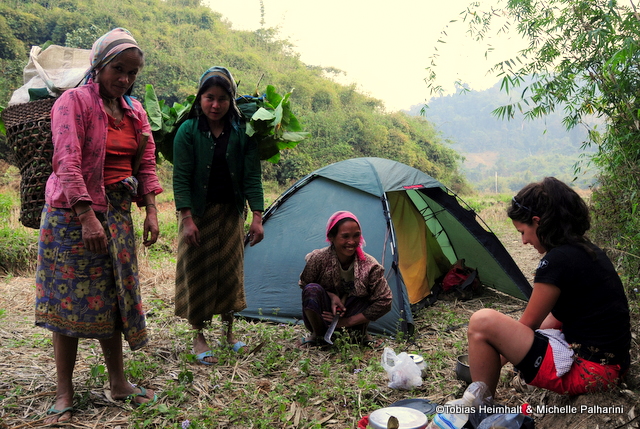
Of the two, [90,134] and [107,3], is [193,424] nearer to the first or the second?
[90,134]

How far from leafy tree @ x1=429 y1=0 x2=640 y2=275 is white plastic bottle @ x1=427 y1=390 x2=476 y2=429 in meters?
1.50

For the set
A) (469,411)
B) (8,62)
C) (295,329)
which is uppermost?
(8,62)

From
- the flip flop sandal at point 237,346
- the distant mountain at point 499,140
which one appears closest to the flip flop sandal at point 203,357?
the flip flop sandal at point 237,346

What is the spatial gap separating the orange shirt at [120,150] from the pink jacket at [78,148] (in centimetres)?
6

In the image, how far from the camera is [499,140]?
6850 cm

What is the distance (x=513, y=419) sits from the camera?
69.5 inches

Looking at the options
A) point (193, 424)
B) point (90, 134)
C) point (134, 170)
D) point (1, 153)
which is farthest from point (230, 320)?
point (1, 153)

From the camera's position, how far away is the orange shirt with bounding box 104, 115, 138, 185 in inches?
87.9

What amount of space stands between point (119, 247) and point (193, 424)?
2.93ft

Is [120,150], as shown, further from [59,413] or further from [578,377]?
[578,377]

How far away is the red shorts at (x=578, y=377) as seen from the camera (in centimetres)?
197

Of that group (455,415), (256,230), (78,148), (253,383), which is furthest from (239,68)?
(455,415)

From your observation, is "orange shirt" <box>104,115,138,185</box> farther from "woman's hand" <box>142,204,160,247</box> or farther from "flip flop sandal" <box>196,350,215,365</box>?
"flip flop sandal" <box>196,350,215,365</box>

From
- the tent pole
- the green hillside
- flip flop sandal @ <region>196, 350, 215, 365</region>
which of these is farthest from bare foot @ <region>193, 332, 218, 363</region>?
the green hillside
